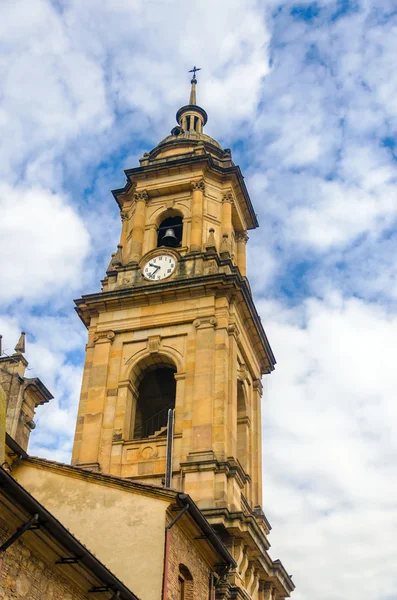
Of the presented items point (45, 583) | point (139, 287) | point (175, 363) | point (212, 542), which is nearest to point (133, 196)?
point (139, 287)

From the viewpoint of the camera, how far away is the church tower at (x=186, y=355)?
89.0ft

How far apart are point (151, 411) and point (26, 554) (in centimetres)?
1808

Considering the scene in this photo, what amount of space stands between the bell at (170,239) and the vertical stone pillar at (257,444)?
6605 mm

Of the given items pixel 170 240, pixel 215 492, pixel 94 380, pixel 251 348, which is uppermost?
pixel 170 240

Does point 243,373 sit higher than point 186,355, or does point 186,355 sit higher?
point 243,373

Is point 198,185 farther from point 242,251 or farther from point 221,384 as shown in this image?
point 221,384

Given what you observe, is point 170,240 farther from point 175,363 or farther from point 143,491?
point 143,491

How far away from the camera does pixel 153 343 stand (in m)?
30.9

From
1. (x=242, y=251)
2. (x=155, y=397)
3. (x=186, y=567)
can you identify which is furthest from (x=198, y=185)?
(x=186, y=567)

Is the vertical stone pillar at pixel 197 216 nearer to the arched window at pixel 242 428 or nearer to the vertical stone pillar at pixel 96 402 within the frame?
the vertical stone pillar at pixel 96 402

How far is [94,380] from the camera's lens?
1204 inches

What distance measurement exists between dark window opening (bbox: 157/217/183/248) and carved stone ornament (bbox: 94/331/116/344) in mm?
5001

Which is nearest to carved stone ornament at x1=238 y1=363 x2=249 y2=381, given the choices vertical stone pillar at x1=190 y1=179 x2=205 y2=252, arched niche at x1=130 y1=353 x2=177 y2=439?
arched niche at x1=130 y1=353 x2=177 y2=439

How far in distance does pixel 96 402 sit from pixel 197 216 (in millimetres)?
9394
